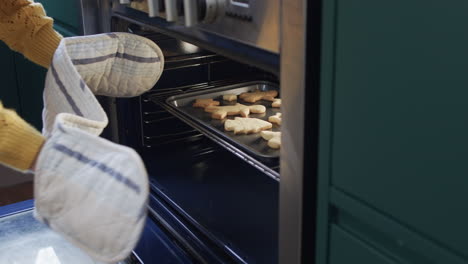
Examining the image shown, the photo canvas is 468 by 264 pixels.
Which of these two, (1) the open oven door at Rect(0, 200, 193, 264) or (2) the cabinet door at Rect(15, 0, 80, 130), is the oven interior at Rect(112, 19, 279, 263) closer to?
(1) the open oven door at Rect(0, 200, 193, 264)

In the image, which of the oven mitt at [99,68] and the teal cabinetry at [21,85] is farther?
the teal cabinetry at [21,85]

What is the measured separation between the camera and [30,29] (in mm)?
941

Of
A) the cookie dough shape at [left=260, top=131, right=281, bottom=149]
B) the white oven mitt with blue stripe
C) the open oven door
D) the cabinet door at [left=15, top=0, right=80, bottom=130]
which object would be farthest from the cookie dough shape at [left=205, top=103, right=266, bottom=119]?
the cabinet door at [left=15, top=0, right=80, bottom=130]

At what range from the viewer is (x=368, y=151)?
0.72 meters

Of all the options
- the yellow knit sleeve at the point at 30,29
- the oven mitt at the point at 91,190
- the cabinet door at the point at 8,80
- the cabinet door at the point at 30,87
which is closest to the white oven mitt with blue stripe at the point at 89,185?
the oven mitt at the point at 91,190

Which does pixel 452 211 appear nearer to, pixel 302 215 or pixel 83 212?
pixel 302 215

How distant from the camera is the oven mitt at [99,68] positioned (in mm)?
858

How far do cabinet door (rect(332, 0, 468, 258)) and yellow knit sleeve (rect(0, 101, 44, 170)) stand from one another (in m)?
0.41

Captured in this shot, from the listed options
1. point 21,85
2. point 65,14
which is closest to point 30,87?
point 21,85

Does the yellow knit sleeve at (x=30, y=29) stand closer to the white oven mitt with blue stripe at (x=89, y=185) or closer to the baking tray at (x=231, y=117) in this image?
the white oven mitt with blue stripe at (x=89, y=185)

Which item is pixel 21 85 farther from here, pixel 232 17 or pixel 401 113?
pixel 401 113

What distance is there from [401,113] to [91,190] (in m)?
0.38

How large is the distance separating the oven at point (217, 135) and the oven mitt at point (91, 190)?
0.28m

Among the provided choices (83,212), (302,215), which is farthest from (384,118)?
(83,212)
